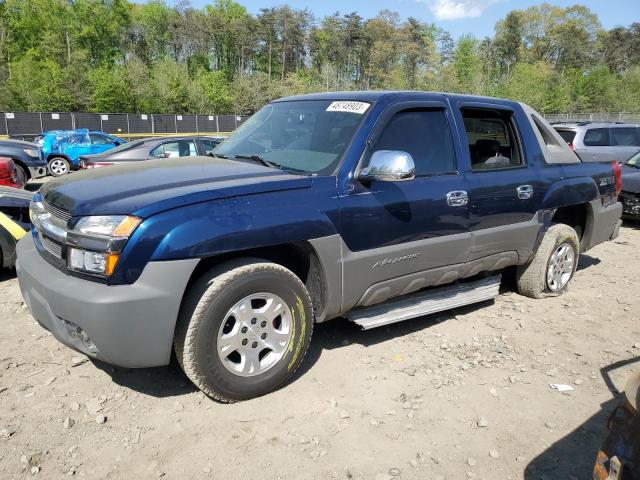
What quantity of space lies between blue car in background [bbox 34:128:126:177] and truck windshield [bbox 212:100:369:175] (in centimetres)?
1457

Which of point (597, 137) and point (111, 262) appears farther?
point (597, 137)

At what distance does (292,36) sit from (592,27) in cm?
5466

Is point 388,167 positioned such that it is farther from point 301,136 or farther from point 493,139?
point 493,139

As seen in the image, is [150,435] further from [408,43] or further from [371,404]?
[408,43]

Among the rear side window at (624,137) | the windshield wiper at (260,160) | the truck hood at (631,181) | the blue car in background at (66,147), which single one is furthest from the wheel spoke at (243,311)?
the blue car in background at (66,147)

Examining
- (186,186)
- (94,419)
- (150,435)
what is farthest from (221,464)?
(186,186)

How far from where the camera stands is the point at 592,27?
95.1 meters

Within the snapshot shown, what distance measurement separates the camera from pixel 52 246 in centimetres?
314

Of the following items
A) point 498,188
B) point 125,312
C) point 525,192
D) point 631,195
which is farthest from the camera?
point 631,195

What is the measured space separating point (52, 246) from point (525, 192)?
3.75 m

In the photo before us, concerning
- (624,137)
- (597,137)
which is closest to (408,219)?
(597,137)

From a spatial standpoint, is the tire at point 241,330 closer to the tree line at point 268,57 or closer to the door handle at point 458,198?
the door handle at point 458,198

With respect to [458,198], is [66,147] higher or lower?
lower

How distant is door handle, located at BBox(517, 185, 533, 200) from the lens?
4.55 metres
